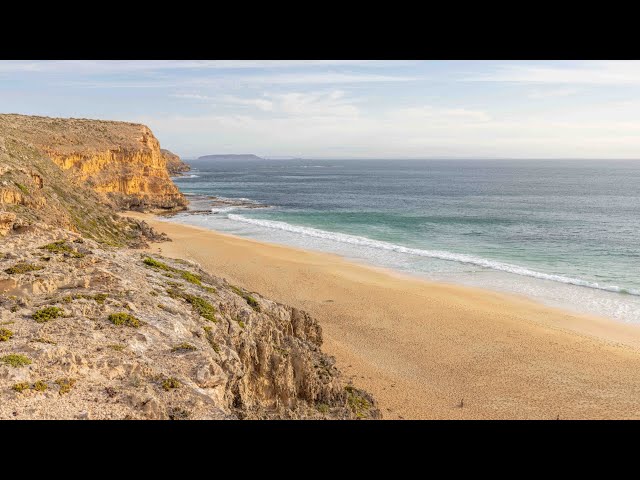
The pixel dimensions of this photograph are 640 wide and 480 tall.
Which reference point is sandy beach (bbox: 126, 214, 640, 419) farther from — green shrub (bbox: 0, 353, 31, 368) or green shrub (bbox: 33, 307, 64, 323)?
green shrub (bbox: 0, 353, 31, 368)

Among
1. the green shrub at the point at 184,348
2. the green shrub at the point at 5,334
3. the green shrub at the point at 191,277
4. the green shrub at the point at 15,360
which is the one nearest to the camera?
the green shrub at the point at 15,360

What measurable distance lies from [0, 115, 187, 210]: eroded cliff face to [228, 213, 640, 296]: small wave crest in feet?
37.6

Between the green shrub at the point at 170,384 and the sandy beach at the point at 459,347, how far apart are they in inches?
316

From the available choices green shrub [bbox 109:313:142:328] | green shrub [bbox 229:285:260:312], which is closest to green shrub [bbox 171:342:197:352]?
green shrub [bbox 109:313:142:328]

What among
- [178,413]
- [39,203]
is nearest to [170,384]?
[178,413]

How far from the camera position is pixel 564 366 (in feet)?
57.9

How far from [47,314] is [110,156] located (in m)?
50.8

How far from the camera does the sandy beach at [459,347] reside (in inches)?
587

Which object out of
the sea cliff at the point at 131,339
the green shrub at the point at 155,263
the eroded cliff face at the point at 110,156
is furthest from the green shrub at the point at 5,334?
the eroded cliff face at the point at 110,156

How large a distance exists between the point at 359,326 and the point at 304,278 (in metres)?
8.23

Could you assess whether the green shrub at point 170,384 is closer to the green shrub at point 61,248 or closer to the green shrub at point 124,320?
the green shrub at point 124,320

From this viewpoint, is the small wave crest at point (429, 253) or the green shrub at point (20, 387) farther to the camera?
the small wave crest at point (429, 253)

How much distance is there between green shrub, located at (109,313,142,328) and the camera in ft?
30.7

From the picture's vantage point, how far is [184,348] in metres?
9.25
